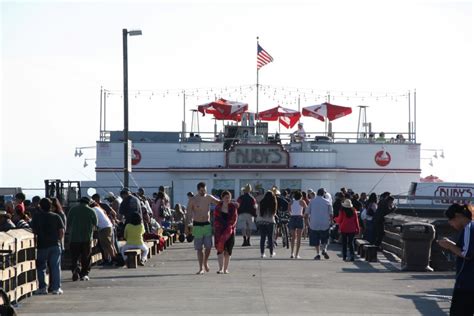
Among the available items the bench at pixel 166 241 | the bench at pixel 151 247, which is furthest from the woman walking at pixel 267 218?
the bench at pixel 166 241

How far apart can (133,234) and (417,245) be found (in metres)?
5.99

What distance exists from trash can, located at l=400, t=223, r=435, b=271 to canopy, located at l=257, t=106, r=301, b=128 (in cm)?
3839

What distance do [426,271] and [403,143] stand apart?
31.8 metres

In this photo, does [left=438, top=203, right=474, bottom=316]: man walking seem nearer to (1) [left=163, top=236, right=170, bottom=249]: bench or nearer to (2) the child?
(2) the child

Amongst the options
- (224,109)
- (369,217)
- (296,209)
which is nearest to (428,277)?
(296,209)

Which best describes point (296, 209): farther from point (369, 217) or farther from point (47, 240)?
point (47, 240)

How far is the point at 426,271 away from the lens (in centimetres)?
2509

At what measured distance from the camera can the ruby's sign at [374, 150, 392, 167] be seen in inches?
2211

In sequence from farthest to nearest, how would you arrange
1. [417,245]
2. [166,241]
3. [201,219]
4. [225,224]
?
[166,241] < [417,245] < [201,219] < [225,224]

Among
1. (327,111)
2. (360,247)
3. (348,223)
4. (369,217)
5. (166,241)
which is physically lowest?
(166,241)

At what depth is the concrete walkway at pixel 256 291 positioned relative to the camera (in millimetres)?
16844

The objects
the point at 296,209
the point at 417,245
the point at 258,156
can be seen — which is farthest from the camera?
the point at 258,156

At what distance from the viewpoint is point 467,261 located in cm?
1245

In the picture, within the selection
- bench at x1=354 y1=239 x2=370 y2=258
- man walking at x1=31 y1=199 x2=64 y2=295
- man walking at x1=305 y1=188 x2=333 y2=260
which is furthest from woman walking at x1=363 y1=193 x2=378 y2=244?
man walking at x1=31 y1=199 x2=64 y2=295
